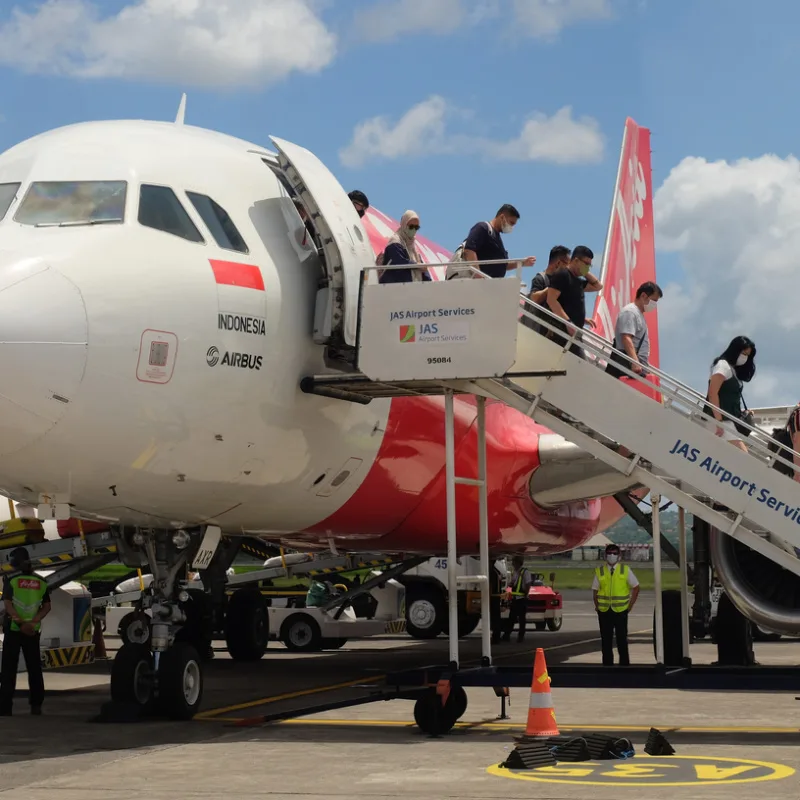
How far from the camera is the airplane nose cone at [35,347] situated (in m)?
9.30

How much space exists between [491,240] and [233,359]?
324 centimetres

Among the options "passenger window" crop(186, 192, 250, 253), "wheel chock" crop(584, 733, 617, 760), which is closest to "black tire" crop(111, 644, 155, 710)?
"passenger window" crop(186, 192, 250, 253)

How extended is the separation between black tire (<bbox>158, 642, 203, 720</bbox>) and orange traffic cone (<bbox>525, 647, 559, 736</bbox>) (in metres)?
2.97

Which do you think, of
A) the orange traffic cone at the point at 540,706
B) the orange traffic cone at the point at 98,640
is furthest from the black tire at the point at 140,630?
the orange traffic cone at the point at 98,640

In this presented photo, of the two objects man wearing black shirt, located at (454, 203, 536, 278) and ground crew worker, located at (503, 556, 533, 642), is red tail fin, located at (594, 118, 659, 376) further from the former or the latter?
man wearing black shirt, located at (454, 203, 536, 278)

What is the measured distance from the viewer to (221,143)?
Result: 40.5ft

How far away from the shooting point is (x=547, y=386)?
11.6 meters

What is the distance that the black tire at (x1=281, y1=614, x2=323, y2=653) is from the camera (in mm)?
23672

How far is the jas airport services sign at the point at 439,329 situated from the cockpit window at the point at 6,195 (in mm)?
2828

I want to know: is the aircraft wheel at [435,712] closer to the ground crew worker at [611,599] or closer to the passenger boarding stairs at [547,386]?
the passenger boarding stairs at [547,386]

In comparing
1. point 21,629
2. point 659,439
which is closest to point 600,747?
point 659,439

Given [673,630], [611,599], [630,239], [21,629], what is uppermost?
[630,239]

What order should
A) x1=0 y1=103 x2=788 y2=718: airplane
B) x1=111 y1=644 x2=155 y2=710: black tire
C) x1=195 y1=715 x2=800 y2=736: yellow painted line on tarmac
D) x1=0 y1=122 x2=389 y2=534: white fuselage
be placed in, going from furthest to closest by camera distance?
x1=111 y1=644 x2=155 y2=710: black tire, x1=195 y1=715 x2=800 y2=736: yellow painted line on tarmac, x1=0 y1=103 x2=788 y2=718: airplane, x1=0 y1=122 x2=389 y2=534: white fuselage

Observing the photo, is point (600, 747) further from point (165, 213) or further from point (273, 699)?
point (273, 699)
